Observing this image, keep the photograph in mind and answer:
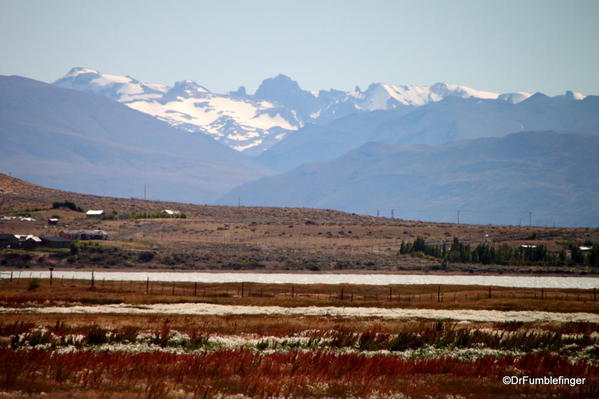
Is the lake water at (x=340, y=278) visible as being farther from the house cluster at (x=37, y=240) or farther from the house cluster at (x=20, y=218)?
the house cluster at (x=20, y=218)

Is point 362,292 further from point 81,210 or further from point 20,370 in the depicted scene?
point 81,210

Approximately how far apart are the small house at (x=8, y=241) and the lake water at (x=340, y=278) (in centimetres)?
2019

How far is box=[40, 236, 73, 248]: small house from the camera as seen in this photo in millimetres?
132375

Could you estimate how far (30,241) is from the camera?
429 feet

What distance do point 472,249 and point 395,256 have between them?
19.0 metres

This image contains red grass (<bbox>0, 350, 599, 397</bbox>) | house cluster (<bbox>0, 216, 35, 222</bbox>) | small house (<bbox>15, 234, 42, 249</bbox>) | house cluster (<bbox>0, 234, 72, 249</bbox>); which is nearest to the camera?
red grass (<bbox>0, 350, 599, 397</bbox>)

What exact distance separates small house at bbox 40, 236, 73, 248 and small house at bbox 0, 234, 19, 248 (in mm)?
4541

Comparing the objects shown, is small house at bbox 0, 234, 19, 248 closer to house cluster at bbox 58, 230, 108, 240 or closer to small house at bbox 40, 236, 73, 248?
small house at bbox 40, 236, 73, 248

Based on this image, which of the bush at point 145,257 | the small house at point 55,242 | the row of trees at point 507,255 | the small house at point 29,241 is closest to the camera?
the bush at point 145,257

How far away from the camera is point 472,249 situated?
500ft

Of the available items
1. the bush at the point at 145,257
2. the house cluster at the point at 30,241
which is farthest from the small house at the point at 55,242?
the bush at the point at 145,257

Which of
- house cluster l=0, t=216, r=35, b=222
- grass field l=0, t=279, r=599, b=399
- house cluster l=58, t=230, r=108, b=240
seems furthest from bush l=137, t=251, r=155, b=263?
grass field l=0, t=279, r=599, b=399

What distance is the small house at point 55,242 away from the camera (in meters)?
132

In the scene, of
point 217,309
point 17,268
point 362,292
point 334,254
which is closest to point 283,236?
point 334,254
